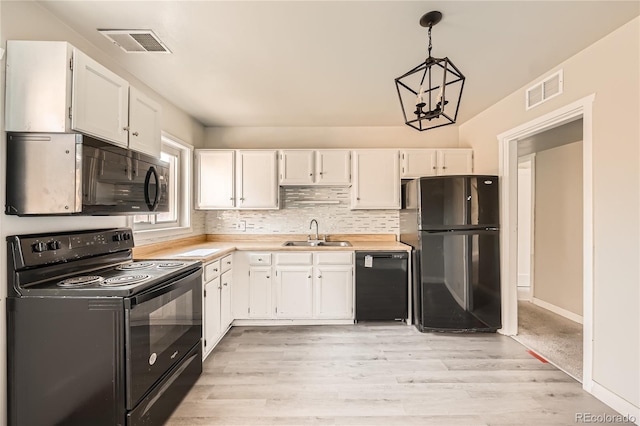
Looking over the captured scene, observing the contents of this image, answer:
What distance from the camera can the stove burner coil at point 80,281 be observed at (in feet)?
5.00

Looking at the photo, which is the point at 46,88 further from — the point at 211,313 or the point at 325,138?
the point at 325,138

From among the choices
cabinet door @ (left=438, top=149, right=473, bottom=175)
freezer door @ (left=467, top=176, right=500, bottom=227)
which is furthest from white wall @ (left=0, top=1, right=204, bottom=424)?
cabinet door @ (left=438, top=149, right=473, bottom=175)

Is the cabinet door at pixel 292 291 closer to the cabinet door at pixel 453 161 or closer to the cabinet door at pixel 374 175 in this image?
the cabinet door at pixel 374 175

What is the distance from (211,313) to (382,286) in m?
1.80

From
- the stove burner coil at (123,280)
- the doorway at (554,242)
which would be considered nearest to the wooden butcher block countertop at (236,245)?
the stove burner coil at (123,280)

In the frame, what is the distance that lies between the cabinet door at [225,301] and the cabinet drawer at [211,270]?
0.15 m

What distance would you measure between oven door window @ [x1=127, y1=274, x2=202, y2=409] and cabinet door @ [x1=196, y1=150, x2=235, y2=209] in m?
1.55

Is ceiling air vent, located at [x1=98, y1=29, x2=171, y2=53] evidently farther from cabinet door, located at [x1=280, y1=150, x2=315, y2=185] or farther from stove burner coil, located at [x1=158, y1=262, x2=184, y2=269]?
cabinet door, located at [x1=280, y1=150, x2=315, y2=185]

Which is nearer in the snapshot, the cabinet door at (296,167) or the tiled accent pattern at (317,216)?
the cabinet door at (296,167)

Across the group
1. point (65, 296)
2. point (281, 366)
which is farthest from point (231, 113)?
point (281, 366)

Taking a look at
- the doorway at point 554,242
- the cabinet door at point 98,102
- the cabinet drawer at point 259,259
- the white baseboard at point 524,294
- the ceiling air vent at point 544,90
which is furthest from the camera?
the white baseboard at point 524,294

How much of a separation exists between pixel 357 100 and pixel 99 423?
3095 mm

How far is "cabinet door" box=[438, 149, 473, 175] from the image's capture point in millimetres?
3605

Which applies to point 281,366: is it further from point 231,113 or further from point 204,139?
point 204,139
